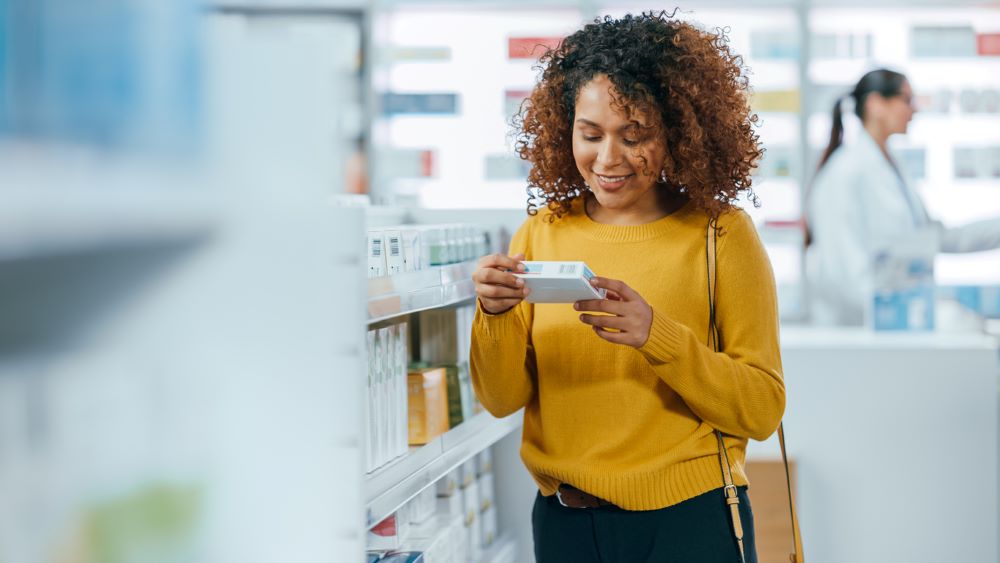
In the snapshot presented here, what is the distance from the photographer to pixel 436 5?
7.41 metres

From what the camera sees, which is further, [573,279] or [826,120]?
[826,120]

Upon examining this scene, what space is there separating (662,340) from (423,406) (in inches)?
29.5

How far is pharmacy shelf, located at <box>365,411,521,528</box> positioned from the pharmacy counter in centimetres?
118

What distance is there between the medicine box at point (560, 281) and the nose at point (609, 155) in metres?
0.21

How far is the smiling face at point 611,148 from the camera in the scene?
173cm

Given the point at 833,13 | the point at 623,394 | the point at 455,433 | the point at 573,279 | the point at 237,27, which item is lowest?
the point at 455,433

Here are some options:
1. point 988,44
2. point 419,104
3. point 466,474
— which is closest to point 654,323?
point 466,474

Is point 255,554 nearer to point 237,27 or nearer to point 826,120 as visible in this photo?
point 237,27

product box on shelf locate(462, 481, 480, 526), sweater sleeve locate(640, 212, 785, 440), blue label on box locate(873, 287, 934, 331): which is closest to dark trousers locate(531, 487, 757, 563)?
sweater sleeve locate(640, 212, 785, 440)

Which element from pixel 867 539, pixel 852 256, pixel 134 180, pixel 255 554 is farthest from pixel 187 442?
pixel 852 256

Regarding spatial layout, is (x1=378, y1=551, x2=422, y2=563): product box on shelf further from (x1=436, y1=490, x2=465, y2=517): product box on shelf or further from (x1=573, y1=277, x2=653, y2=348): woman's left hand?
(x1=573, y1=277, x2=653, y2=348): woman's left hand

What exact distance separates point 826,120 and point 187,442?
6.50m

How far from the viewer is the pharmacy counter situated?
3.49 meters

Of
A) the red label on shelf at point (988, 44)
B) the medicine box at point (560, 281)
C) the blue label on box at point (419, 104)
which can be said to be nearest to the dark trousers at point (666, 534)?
the medicine box at point (560, 281)
